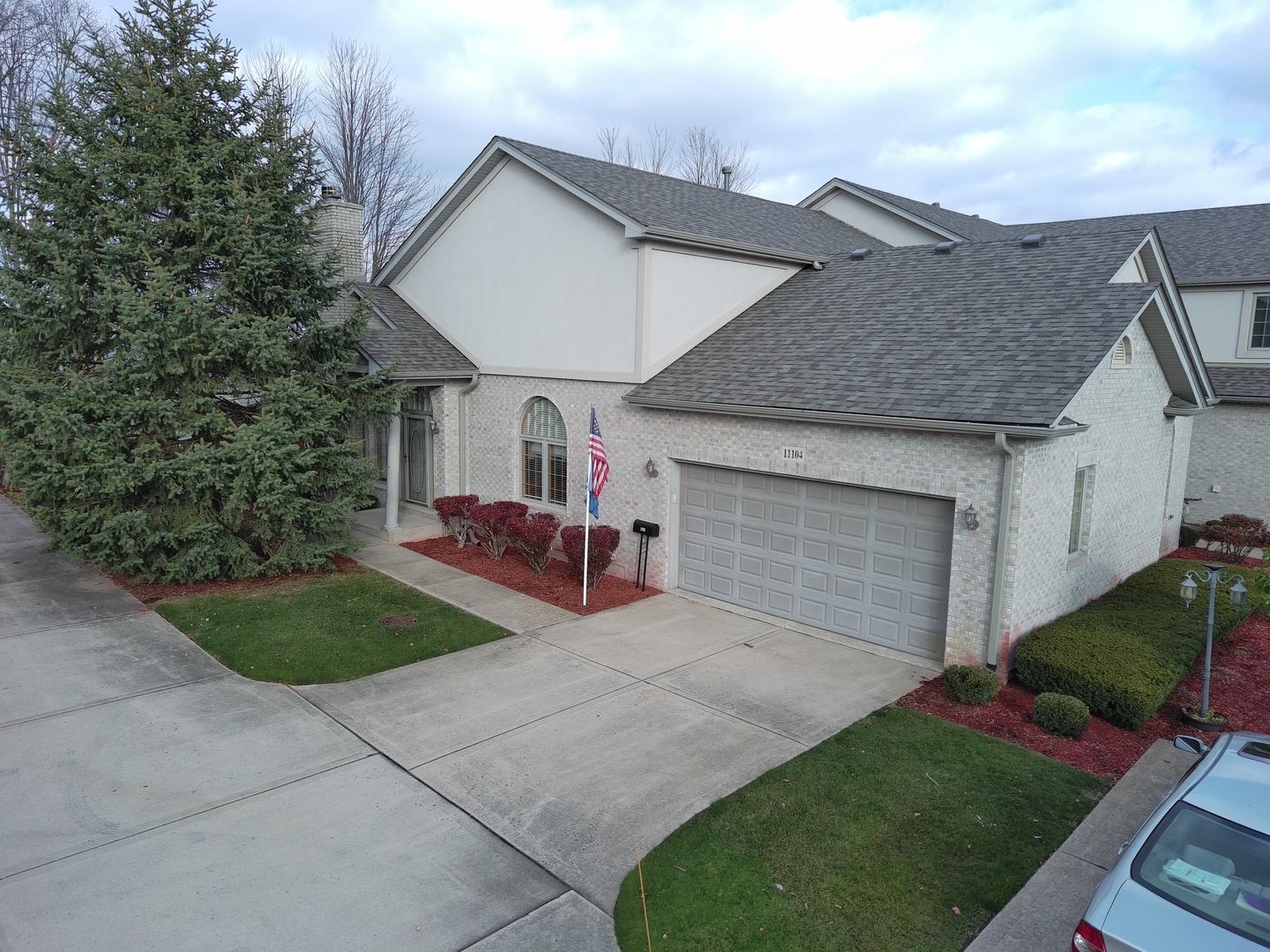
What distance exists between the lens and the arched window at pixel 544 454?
15414mm

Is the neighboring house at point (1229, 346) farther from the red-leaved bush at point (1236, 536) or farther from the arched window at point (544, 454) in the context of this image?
the arched window at point (544, 454)

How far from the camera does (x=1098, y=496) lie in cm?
1163

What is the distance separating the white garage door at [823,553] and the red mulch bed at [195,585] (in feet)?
22.5

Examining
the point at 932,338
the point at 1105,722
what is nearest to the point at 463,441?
the point at 932,338

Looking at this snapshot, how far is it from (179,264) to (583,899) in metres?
11.3

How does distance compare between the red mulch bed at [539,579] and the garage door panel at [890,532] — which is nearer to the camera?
the garage door panel at [890,532]

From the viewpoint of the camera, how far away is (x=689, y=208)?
1538 cm

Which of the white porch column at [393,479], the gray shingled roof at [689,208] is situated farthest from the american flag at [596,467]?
the white porch column at [393,479]

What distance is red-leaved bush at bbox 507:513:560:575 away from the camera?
45.6 ft

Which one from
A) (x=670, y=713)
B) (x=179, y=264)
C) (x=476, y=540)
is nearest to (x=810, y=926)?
(x=670, y=713)

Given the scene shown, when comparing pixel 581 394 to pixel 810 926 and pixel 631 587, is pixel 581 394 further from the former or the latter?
pixel 810 926

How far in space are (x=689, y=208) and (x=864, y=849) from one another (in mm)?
12102

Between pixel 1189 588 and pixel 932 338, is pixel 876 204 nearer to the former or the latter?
pixel 932 338

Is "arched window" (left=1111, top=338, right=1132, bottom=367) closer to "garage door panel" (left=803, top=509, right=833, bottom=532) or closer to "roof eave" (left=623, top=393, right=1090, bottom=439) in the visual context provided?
"roof eave" (left=623, top=393, right=1090, bottom=439)
